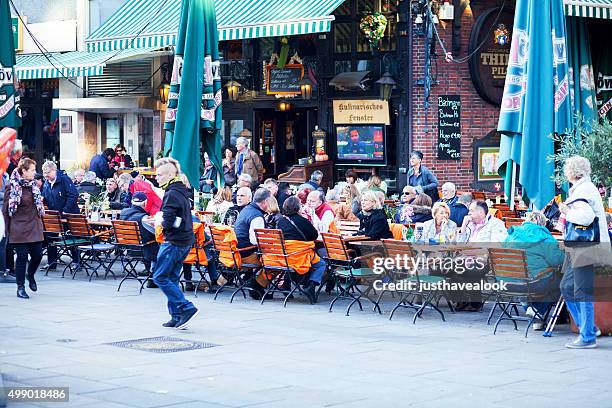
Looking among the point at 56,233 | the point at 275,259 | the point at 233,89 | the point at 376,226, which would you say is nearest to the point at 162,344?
the point at 275,259

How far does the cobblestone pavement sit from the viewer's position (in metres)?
9.01

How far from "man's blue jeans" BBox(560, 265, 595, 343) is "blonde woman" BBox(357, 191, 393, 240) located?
3.46m

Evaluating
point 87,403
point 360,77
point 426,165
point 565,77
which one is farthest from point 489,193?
point 87,403

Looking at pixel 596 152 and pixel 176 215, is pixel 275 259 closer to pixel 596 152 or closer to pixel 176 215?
pixel 176 215

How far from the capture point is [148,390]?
9.20 meters

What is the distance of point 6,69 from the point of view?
17.9m

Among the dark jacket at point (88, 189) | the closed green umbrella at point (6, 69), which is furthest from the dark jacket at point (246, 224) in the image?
the dark jacket at point (88, 189)

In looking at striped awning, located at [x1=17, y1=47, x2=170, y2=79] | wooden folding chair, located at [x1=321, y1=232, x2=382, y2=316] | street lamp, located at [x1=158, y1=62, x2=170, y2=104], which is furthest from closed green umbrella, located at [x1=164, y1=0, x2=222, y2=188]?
street lamp, located at [x1=158, y1=62, x2=170, y2=104]

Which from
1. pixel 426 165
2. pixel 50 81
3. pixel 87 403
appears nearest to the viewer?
pixel 87 403

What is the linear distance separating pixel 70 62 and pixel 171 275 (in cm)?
1462

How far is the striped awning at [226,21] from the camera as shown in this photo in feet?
65.1

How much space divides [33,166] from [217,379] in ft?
20.4

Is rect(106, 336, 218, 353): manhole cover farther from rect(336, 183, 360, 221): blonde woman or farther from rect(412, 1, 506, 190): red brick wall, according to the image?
rect(412, 1, 506, 190): red brick wall

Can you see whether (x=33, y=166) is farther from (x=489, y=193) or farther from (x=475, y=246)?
(x=489, y=193)
